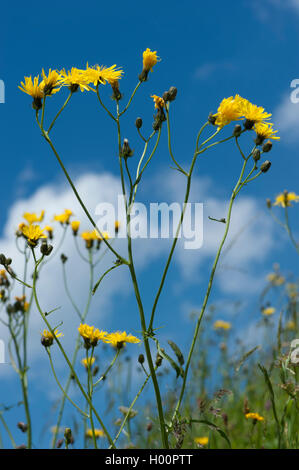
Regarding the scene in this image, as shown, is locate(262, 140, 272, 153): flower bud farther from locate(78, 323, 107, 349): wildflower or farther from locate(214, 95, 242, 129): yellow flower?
locate(78, 323, 107, 349): wildflower

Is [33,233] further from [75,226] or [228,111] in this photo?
[75,226]

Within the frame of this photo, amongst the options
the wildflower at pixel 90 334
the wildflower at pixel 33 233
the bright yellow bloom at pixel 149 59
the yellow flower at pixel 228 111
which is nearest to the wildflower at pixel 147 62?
the bright yellow bloom at pixel 149 59

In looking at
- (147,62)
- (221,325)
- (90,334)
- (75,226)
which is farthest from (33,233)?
(221,325)

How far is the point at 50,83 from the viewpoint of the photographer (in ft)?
7.06

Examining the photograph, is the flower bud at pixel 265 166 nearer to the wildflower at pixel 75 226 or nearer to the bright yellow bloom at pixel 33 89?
the bright yellow bloom at pixel 33 89

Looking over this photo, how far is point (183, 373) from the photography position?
202 centimetres

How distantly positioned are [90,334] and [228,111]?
1.05 meters

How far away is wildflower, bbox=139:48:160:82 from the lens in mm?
2201

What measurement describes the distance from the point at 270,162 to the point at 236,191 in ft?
0.68

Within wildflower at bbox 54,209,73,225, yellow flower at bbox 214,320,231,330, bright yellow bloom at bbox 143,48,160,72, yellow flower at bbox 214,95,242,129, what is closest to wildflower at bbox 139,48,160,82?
bright yellow bloom at bbox 143,48,160,72

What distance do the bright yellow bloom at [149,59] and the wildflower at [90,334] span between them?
3.60 ft

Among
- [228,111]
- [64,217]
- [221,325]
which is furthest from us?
[221,325]

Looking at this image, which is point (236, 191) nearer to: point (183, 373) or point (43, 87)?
point (183, 373)
